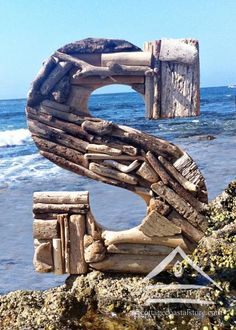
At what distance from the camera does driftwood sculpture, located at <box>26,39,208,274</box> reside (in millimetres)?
5934

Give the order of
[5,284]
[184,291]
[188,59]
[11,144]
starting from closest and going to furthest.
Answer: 1. [188,59]
2. [184,291]
3. [5,284]
4. [11,144]

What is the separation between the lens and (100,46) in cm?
601

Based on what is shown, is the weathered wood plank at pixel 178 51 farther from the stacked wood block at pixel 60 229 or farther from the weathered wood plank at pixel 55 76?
the stacked wood block at pixel 60 229

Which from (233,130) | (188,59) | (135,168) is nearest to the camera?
(188,59)

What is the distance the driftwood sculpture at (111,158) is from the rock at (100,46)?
Result: 0.01 metres

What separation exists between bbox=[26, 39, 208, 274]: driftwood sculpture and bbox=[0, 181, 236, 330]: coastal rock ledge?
→ 9.3 inches

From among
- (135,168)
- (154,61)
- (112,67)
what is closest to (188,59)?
(154,61)

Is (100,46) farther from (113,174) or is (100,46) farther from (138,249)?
(138,249)

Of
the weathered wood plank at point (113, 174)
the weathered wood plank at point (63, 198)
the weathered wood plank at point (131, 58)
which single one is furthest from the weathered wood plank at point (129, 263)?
the weathered wood plank at point (131, 58)

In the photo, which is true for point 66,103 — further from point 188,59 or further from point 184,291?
point 184,291

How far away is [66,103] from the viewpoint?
6277mm

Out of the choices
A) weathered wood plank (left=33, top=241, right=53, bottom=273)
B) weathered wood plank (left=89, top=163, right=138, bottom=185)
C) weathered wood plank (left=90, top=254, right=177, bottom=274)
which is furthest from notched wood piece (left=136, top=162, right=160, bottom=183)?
weathered wood plank (left=33, top=241, right=53, bottom=273)

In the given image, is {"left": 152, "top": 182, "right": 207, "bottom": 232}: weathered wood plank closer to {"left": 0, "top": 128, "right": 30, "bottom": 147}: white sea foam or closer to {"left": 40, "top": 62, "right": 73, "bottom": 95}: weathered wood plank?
{"left": 40, "top": 62, "right": 73, "bottom": 95}: weathered wood plank

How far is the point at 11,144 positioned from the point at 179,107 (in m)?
21.9
